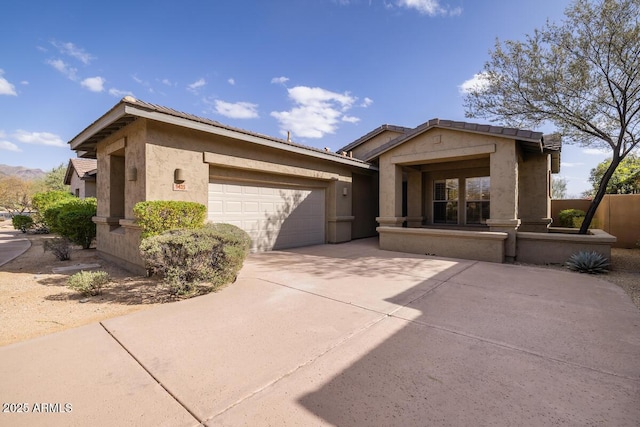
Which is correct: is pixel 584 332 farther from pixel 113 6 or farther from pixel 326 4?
pixel 113 6

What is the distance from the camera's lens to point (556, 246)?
7477 millimetres

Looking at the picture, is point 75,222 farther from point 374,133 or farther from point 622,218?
point 622,218

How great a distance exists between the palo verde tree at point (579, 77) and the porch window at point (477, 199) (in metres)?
2.35

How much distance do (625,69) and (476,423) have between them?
1089 cm

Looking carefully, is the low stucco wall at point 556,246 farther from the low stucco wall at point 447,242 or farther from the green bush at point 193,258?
the green bush at point 193,258

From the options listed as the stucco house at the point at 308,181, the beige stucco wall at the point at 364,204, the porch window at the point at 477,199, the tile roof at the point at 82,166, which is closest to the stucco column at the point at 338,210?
the stucco house at the point at 308,181

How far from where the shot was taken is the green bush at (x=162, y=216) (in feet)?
17.9

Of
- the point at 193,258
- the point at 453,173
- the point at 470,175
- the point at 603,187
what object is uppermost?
the point at 453,173

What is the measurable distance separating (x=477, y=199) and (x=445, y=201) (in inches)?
47.2

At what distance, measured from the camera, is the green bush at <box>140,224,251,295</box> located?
441cm

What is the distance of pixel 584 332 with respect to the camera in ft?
11.1

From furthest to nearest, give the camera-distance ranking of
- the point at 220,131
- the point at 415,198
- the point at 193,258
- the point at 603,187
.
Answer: the point at 415,198 < the point at 603,187 < the point at 220,131 < the point at 193,258

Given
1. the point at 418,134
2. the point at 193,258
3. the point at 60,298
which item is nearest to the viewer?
the point at 193,258

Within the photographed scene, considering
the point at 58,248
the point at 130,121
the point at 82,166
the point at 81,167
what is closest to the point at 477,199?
the point at 130,121
